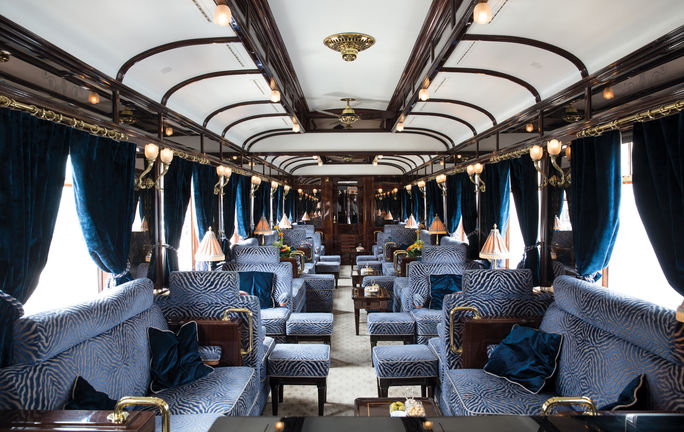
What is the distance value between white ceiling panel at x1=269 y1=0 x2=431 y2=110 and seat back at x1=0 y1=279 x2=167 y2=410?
2451 millimetres

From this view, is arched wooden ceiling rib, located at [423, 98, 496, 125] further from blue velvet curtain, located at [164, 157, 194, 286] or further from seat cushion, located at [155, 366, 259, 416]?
seat cushion, located at [155, 366, 259, 416]

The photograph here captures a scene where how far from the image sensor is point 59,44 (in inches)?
104

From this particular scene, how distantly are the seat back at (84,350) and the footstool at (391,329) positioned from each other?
2450mm

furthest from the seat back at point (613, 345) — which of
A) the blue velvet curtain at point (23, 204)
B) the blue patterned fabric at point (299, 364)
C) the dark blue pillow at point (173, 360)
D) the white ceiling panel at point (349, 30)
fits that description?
the blue velvet curtain at point (23, 204)

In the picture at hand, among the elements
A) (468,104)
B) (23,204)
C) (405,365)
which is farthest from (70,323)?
(468,104)

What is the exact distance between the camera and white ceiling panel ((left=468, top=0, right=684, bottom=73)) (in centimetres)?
248

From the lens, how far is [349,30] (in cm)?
355

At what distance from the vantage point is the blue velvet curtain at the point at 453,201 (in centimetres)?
752

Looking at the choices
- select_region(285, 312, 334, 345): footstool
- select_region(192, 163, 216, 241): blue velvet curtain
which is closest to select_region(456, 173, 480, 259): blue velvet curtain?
select_region(285, 312, 334, 345): footstool

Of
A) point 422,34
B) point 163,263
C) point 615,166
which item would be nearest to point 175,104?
point 163,263

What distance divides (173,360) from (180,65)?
2457 mm

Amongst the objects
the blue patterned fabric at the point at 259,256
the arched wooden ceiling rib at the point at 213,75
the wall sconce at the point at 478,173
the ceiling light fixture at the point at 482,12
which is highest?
the arched wooden ceiling rib at the point at 213,75

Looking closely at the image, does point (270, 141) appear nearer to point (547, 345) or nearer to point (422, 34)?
point (422, 34)

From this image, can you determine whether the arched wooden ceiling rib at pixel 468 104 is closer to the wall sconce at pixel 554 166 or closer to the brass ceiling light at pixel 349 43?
the wall sconce at pixel 554 166
